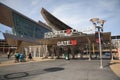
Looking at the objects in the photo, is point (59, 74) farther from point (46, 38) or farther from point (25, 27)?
point (25, 27)

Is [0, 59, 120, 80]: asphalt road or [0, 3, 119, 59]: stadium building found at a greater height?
[0, 3, 119, 59]: stadium building

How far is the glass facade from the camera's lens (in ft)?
123

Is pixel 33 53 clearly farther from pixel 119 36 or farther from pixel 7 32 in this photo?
pixel 119 36

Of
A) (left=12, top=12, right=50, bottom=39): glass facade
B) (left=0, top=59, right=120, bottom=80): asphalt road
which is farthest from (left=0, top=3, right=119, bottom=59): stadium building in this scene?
(left=0, top=59, right=120, bottom=80): asphalt road

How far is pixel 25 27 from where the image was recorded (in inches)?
1678

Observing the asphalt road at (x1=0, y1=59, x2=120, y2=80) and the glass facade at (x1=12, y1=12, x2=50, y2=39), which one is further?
the glass facade at (x1=12, y1=12, x2=50, y2=39)

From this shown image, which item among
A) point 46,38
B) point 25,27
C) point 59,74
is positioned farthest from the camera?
point 25,27

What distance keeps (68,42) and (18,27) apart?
57.1 ft

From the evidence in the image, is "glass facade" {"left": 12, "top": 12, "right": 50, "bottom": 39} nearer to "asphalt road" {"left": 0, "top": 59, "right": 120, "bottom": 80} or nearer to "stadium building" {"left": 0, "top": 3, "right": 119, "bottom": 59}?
"stadium building" {"left": 0, "top": 3, "right": 119, "bottom": 59}

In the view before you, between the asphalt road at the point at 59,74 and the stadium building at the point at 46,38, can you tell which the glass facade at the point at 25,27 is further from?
the asphalt road at the point at 59,74

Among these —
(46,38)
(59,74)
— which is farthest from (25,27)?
(59,74)

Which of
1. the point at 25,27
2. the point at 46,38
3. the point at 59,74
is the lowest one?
the point at 59,74

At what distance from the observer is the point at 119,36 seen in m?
35.7

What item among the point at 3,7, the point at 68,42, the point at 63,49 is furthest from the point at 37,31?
the point at 68,42
